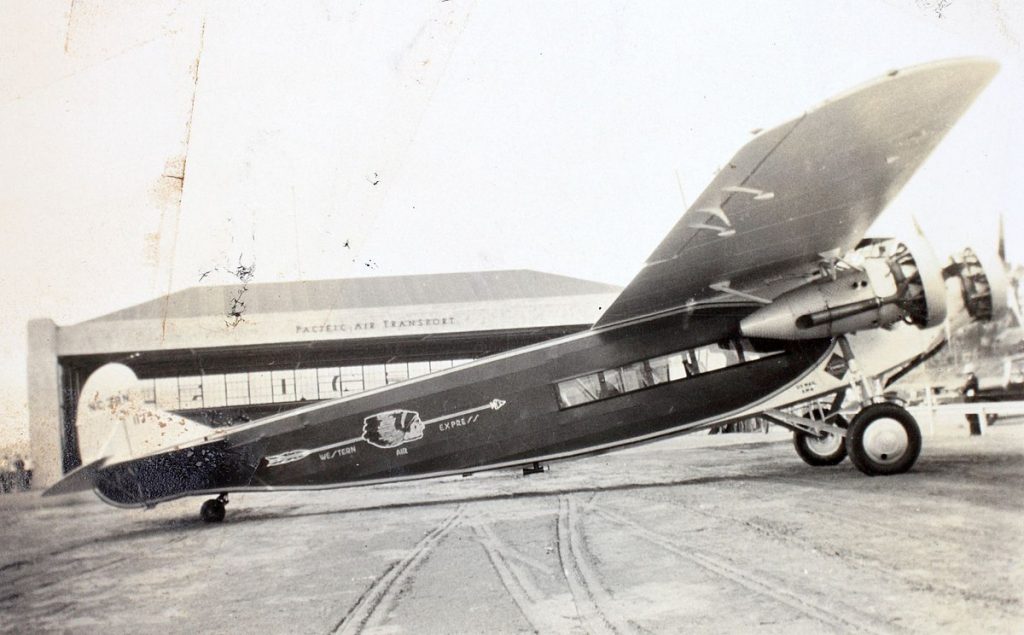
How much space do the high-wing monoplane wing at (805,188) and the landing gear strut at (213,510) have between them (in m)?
5.35

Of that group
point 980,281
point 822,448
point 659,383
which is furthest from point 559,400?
point 980,281

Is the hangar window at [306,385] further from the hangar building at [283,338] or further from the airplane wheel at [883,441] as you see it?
the airplane wheel at [883,441]

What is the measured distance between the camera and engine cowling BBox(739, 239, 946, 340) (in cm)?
626

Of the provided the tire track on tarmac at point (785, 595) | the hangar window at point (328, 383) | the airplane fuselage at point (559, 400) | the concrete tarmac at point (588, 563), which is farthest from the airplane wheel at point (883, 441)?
the hangar window at point (328, 383)

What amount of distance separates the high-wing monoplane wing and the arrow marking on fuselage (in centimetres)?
160

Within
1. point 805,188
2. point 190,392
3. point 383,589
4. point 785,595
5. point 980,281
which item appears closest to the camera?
point 785,595

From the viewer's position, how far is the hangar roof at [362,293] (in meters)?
5.38

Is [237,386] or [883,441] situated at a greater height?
[237,386]

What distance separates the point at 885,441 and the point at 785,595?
161 inches

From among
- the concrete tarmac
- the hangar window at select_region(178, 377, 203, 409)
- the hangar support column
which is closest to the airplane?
the hangar support column

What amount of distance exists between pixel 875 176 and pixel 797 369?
2.73 meters

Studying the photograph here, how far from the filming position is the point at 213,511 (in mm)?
7539

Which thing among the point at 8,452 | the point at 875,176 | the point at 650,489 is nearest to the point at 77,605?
the point at 8,452

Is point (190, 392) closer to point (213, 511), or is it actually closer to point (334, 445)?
point (213, 511)
